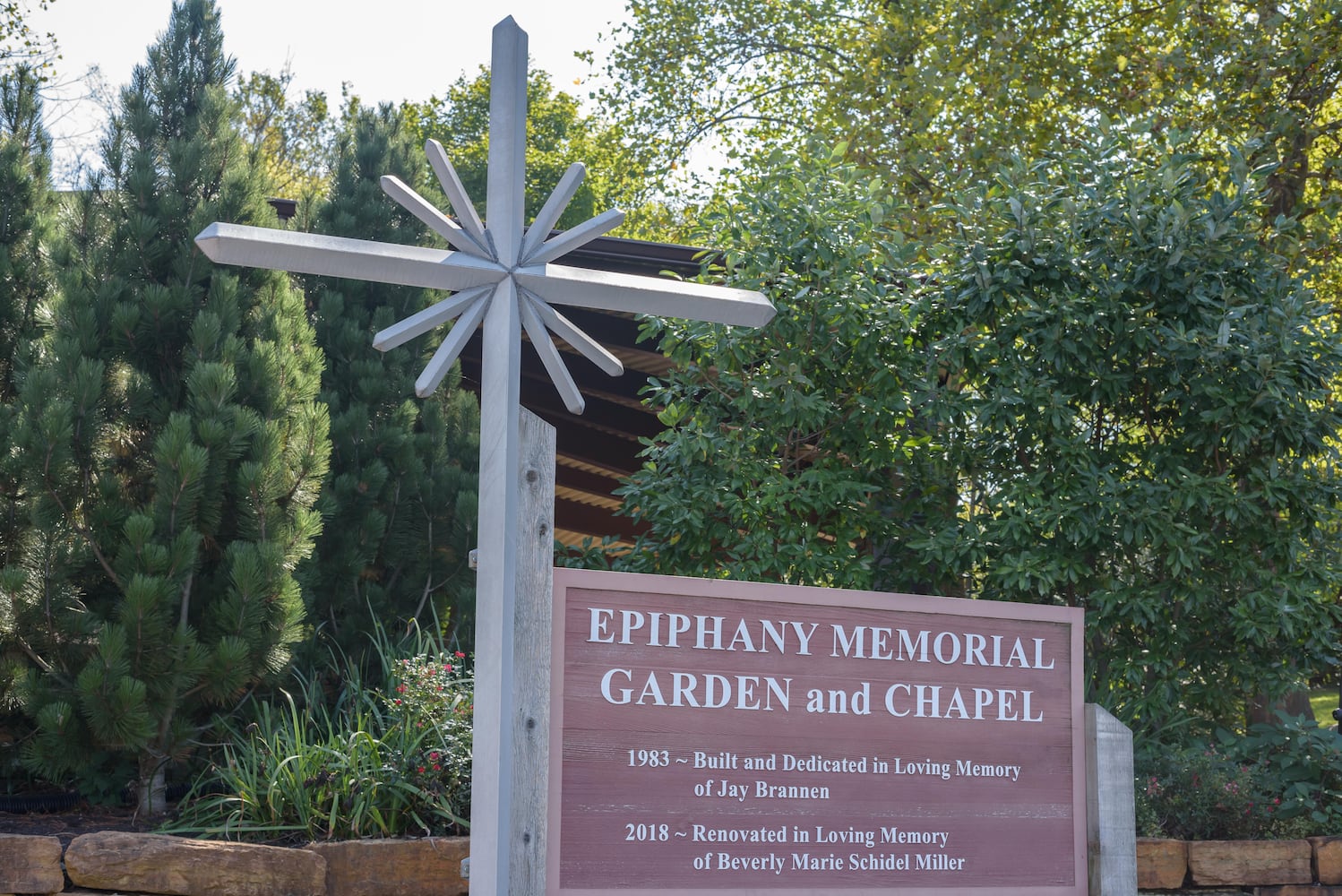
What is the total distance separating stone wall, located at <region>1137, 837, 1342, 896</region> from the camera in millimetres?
5609

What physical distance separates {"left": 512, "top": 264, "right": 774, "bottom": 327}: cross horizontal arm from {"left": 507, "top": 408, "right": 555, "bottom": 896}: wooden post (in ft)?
1.24

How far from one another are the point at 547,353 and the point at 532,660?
88 centimetres

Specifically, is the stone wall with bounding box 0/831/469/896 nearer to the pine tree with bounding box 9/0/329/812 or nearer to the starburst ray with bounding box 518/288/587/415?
the pine tree with bounding box 9/0/329/812

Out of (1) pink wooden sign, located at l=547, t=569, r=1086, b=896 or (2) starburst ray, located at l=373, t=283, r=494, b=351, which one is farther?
(1) pink wooden sign, located at l=547, t=569, r=1086, b=896

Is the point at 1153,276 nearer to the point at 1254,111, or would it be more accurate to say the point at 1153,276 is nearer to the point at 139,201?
the point at 1254,111

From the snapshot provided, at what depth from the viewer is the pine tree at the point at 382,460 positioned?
6.69 meters

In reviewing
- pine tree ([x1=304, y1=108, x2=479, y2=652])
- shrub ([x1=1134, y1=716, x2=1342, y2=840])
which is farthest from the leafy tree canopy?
shrub ([x1=1134, y1=716, x2=1342, y2=840])

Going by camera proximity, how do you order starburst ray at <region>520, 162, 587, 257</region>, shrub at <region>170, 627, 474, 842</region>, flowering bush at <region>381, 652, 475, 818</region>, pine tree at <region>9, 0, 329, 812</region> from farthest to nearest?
1. pine tree at <region>9, 0, 329, 812</region>
2. flowering bush at <region>381, 652, 475, 818</region>
3. shrub at <region>170, 627, 474, 842</region>
4. starburst ray at <region>520, 162, 587, 257</region>

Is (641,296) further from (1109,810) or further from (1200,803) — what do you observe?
(1200,803)

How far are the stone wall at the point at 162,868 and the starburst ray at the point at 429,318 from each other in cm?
238

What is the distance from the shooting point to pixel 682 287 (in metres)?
3.59

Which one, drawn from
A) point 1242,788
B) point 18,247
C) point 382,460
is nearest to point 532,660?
point 382,460

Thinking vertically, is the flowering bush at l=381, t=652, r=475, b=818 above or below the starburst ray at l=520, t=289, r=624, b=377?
below

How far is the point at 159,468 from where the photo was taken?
211 inches
